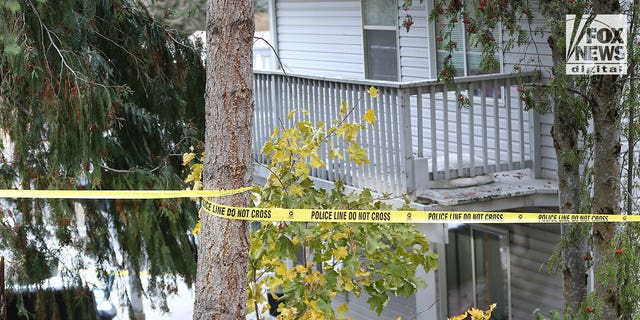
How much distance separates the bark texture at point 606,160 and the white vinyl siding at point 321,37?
7.24m

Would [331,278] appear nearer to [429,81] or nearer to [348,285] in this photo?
[348,285]

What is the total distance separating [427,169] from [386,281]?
3796 millimetres

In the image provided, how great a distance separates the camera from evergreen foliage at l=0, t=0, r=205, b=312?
775cm

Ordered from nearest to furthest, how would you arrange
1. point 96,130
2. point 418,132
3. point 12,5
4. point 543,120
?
point 12,5 < point 96,130 < point 418,132 < point 543,120

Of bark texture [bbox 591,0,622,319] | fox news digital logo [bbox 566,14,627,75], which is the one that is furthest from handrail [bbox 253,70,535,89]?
bark texture [bbox 591,0,622,319]

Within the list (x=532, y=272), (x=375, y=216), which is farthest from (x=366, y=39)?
(x=375, y=216)

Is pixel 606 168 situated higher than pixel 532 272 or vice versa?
Answer: pixel 606 168

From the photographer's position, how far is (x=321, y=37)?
15.3 meters

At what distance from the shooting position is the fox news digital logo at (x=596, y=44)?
7.67m

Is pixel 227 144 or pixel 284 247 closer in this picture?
pixel 227 144

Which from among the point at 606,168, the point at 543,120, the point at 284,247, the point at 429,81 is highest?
the point at 429,81

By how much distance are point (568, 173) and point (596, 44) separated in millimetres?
1087

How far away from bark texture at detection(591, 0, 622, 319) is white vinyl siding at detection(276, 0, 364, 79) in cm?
724

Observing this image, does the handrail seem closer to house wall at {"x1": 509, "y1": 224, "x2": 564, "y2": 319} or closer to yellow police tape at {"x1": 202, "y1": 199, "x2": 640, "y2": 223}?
house wall at {"x1": 509, "y1": 224, "x2": 564, "y2": 319}
